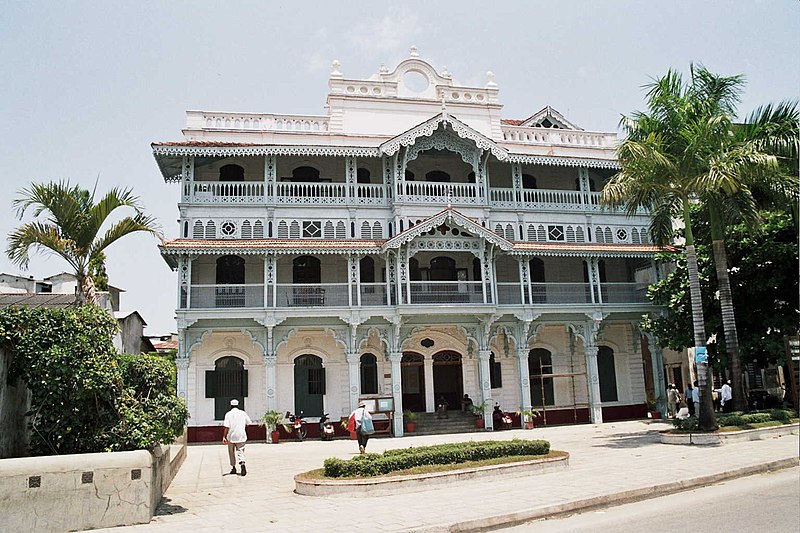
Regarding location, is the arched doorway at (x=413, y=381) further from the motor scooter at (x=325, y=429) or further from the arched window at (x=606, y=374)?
the arched window at (x=606, y=374)

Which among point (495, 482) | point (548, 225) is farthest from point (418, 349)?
point (495, 482)

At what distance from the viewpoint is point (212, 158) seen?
1050 inches

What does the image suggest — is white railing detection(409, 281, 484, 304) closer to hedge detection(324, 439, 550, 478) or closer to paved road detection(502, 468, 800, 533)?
hedge detection(324, 439, 550, 478)

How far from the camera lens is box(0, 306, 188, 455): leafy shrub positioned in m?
10.3

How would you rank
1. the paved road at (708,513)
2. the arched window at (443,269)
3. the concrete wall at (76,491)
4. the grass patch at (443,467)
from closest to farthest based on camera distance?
the paved road at (708,513), the concrete wall at (76,491), the grass patch at (443,467), the arched window at (443,269)

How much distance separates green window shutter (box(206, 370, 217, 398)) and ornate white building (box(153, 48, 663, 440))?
52 mm

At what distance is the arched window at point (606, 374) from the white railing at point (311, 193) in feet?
42.0

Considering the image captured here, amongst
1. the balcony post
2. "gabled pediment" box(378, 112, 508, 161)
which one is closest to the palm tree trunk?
"gabled pediment" box(378, 112, 508, 161)

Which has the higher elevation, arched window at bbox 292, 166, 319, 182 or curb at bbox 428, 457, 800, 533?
arched window at bbox 292, 166, 319, 182

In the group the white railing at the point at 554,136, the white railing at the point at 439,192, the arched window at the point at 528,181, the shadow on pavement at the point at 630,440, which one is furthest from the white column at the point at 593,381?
the white railing at the point at 554,136

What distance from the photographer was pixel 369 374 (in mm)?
26844

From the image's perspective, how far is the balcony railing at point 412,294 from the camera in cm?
2502

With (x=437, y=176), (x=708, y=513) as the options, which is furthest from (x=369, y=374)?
(x=708, y=513)

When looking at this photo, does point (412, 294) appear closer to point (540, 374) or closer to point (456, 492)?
point (540, 374)
